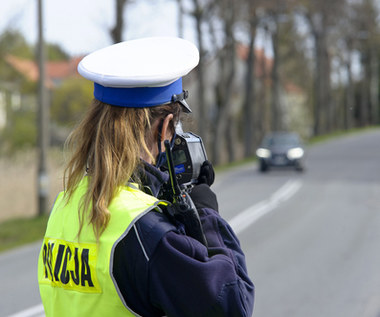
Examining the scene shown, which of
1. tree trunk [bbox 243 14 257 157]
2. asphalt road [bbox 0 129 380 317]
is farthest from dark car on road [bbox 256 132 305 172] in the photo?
tree trunk [bbox 243 14 257 157]

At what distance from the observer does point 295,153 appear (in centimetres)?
2258

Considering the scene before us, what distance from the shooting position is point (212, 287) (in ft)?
5.01

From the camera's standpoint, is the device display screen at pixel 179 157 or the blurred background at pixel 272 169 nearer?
the device display screen at pixel 179 157

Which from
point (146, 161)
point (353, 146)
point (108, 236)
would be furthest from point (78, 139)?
point (353, 146)

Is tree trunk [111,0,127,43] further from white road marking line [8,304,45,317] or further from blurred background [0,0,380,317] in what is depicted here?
white road marking line [8,304,45,317]

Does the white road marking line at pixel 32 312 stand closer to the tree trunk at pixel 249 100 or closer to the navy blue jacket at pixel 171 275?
the navy blue jacket at pixel 171 275

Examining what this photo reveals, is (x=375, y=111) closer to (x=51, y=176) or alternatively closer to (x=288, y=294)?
(x=51, y=176)

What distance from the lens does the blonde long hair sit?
62.6 inches

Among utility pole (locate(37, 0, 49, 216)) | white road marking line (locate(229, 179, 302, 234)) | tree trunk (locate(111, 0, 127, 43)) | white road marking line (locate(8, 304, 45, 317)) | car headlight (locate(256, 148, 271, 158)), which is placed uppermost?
tree trunk (locate(111, 0, 127, 43))

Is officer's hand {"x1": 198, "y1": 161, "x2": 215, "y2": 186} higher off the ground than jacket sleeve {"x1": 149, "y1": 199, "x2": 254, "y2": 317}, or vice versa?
officer's hand {"x1": 198, "y1": 161, "x2": 215, "y2": 186}

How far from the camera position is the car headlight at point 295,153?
2250 centimetres

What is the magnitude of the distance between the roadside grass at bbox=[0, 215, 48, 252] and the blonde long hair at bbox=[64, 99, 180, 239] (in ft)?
33.2

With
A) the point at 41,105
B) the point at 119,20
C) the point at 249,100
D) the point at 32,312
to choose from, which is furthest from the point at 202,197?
the point at 249,100

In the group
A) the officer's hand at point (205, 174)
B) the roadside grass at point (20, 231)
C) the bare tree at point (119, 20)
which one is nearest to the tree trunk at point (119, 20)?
the bare tree at point (119, 20)
